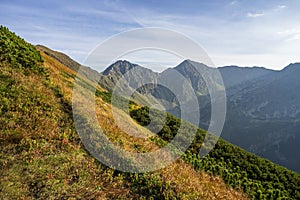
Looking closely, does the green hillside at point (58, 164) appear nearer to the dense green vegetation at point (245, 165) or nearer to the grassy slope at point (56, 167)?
the grassy slope at point (56, 167)

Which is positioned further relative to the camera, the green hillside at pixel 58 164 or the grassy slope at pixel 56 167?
the green hillside at pixel 58 164

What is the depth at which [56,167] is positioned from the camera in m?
11.4

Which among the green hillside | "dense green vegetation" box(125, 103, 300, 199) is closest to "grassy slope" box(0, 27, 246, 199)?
the green hillside

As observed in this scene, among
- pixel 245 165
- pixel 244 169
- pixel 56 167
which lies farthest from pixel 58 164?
pixel 245 165

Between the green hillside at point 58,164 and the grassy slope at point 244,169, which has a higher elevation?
the green hillside at point 58,164

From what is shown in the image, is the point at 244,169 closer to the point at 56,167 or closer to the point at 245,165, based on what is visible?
the point at 245,165

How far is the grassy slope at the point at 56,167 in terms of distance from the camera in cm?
1027

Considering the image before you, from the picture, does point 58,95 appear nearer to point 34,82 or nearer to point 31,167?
point 34,82

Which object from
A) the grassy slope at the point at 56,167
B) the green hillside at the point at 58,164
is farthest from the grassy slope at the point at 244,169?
the grassy slope at the point at 56,167

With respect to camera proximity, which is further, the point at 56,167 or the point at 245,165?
the point at 245,165

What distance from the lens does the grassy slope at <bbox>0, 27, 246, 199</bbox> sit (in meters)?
10.3

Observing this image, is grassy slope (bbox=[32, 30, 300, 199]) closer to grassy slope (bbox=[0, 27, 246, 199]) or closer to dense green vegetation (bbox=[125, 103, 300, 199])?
dense green vegetation (bbox=[125, 103, 300, 199])

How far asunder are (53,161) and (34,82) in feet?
32.3

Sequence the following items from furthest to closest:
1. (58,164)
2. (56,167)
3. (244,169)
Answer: (244,169)
(58,164)
(56,167)
